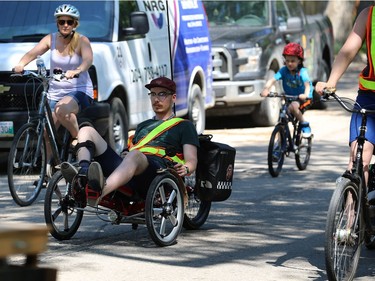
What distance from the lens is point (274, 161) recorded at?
12219mm

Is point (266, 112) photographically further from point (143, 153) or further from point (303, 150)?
point (143, 153)

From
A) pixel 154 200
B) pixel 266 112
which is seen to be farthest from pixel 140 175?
pixel 266 112

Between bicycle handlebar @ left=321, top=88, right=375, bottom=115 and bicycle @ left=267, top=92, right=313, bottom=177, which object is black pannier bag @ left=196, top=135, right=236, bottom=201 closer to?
bicycle handlebar @ left=321, top=88, right=375, bottom=115

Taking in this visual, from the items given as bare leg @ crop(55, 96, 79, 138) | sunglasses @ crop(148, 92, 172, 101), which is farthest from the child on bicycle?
sunglasses @ crop(148, 92, 172, 101)

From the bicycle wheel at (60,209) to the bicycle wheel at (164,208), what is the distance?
0.55 metres

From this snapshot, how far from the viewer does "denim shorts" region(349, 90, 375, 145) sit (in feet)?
22.4

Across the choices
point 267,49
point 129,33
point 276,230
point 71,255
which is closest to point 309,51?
point 267,49

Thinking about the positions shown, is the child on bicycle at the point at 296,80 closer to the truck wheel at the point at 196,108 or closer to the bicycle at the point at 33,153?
the truck wheel at the point at 196,108

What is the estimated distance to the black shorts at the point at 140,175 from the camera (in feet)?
25.9

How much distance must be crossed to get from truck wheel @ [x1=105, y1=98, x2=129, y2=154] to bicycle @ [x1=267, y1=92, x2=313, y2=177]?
168cm

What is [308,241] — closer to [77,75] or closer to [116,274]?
[116,274]

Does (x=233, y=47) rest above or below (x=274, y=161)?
above

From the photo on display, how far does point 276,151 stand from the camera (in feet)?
40.4

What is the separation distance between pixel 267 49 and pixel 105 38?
4.83 meters
